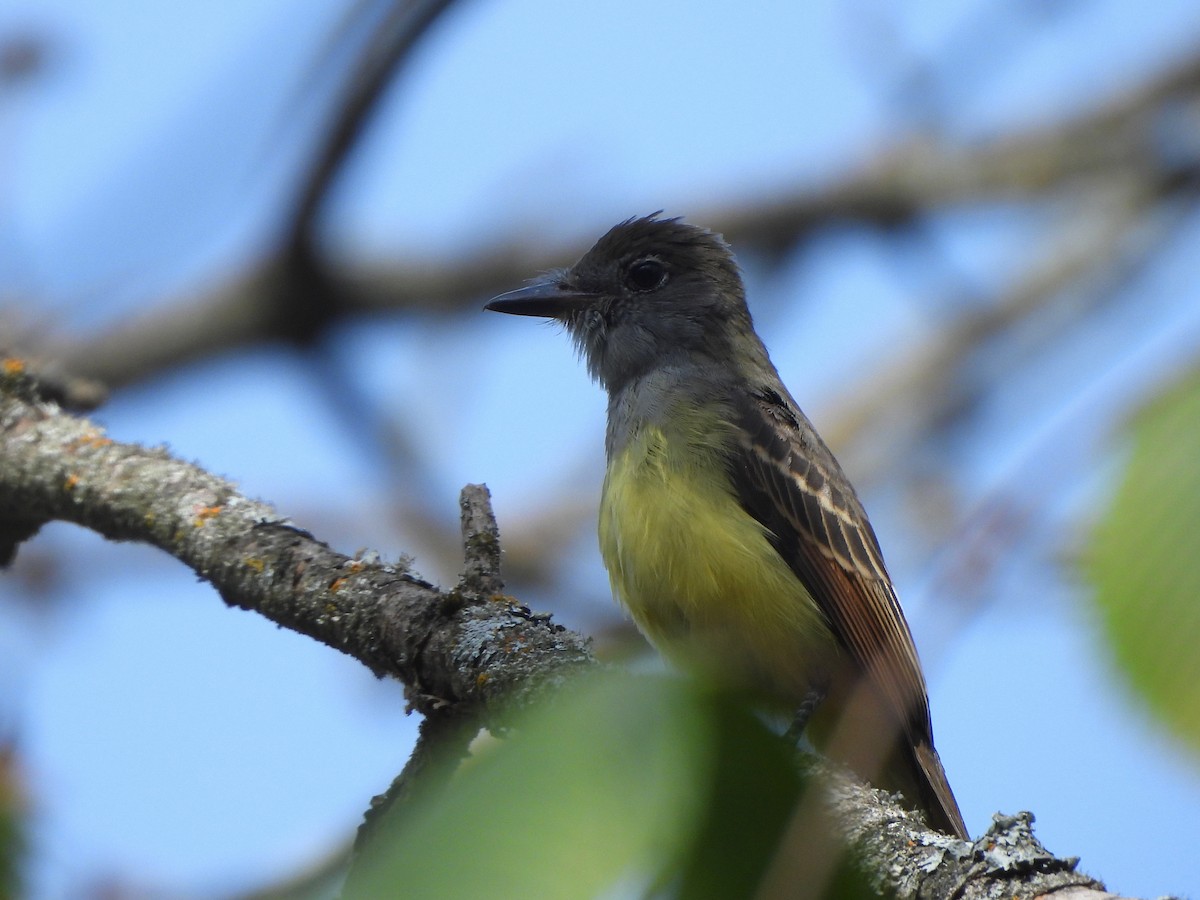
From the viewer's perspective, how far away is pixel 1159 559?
112 cm

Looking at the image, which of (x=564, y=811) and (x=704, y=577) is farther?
(x=704, y=577)

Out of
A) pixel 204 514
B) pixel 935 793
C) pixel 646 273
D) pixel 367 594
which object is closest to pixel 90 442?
pixel 204 514

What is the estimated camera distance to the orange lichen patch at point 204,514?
4625mm

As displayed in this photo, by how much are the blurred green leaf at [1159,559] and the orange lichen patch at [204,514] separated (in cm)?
388

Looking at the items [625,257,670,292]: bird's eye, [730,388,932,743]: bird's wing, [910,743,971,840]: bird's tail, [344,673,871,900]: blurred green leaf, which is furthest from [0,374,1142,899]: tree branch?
[625,257,670,292]: bird's eye

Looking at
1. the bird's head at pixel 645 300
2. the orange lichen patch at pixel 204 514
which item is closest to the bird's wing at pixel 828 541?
the bird's head at pixel 645 300

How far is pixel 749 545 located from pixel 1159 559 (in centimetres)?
401

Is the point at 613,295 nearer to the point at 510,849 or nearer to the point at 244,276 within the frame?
the point at 244,276

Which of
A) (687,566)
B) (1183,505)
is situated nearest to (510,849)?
(1183,505)

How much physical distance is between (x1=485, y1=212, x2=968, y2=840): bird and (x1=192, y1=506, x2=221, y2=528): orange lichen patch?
5.00ft

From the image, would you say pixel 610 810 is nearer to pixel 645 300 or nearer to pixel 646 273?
pixel 645 300

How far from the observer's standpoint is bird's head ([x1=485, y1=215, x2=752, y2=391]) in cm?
643

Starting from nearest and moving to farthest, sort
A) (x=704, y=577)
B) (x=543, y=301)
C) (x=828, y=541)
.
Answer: (x=704, y=577)
(x=828, y=541)
(x=543, y=301)

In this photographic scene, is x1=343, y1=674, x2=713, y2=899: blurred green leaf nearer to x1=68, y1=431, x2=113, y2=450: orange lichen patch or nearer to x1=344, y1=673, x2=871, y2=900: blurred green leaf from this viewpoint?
x1=344, y1=673, x2=871, y2=900: blurred green leaf
